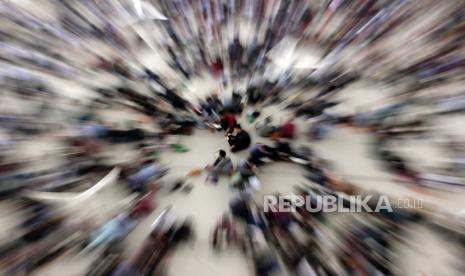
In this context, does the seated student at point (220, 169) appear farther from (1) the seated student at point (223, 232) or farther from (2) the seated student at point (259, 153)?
(1) the seated student at point (223, 232)

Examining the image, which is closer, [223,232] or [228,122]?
[223,232]

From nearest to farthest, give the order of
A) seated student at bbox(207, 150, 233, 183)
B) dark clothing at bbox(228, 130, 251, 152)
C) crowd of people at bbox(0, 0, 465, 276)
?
1. crowd of people at bbox(0, 0, 465, 276)
2. seated student at bbox(207, 150, 233, 183)
3. dark clothing at bbox(228, 130, 251, 152)

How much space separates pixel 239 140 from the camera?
2.71 meters

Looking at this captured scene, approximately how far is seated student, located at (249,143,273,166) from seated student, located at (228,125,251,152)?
4.9 inches

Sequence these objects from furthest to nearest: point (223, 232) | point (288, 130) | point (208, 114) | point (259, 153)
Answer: point (208, 114), point (288, 130), point (259, 153), point (223, 232)

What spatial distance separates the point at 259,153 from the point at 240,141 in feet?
0.72

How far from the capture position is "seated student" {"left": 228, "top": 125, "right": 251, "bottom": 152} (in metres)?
2.71

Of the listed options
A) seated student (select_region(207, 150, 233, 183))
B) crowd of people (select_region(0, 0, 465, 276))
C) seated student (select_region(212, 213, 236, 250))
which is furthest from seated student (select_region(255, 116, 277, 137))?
seated student (select_region(212, 213, 236, 250))

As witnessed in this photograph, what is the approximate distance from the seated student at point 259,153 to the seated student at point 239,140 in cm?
12

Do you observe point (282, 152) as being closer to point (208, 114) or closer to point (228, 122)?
point (228, 122)

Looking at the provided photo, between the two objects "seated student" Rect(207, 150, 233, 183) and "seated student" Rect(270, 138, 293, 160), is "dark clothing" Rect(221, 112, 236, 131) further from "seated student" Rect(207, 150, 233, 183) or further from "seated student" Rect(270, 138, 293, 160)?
"seated student" Rect(270, 138, 293, 160)

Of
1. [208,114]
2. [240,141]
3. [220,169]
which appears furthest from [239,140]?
[208,114]

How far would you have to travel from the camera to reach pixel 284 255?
215cm

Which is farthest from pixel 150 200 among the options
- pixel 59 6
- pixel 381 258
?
pixel 59 6
